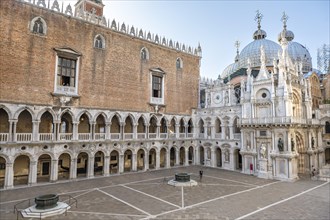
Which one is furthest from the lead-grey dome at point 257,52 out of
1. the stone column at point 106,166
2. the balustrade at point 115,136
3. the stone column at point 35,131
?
the stone column at point 35,131

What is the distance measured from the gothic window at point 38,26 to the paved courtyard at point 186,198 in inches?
556

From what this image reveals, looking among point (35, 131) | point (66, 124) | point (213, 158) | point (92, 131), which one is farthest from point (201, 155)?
point (35, 131)

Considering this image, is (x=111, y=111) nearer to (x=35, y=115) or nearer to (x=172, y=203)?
(x=35, y=115)

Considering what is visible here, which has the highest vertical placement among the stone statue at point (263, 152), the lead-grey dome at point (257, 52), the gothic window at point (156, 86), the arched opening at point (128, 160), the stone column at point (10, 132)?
the lead-grey dome at point (257, 52)

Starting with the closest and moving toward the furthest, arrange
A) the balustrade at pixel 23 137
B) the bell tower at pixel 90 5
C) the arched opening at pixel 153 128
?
the balustrade at pixel 23 137 < the arched opening at pixel 153 128 < the bell tower at pixel 90 5

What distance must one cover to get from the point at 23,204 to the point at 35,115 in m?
8.49

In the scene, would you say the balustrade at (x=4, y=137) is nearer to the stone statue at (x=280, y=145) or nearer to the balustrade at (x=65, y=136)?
the balustrade at (x=65, y=136)

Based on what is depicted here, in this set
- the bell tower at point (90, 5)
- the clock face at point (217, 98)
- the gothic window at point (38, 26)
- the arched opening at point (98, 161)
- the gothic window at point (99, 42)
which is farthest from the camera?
the bell tower at point (90, 5)

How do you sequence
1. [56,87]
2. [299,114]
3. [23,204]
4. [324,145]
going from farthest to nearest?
[324,145]
[299,114]
[56,87]
[23,204]

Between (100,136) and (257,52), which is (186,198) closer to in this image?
(100,136)

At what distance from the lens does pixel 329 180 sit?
2364 cm

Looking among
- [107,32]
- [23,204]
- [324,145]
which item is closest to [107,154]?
[23,204]

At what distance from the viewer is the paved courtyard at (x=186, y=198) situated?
13812mm

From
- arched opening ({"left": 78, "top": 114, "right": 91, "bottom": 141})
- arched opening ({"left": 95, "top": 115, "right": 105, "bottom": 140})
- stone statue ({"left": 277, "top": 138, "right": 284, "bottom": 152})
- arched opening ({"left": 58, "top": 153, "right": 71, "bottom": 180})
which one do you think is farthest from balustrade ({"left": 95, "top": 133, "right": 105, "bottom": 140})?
stone statue ({"left": 277, "top": 138, "right": 284, "bottom": 152})
